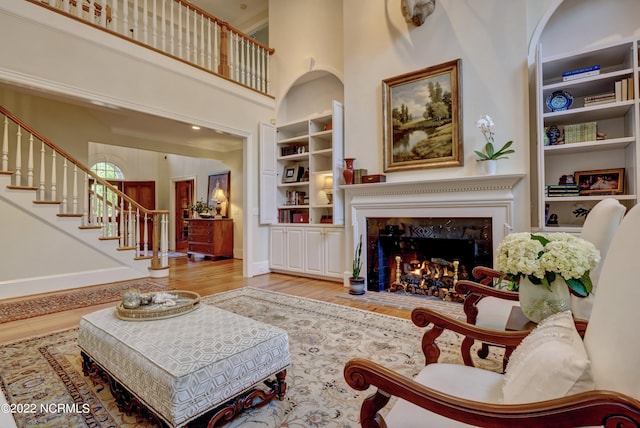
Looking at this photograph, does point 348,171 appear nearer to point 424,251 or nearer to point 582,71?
point 424,251

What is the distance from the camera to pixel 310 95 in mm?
5457

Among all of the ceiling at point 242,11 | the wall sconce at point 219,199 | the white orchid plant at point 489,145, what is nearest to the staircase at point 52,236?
the wall sconce at point 219,199

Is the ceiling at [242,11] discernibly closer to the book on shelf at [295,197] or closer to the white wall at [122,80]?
the white wall at [122,80]

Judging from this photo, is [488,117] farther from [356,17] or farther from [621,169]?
[356,17]

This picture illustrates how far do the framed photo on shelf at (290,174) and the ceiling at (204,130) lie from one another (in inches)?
39.0

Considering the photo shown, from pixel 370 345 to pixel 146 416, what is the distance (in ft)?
4.97

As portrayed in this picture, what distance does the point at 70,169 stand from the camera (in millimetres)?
5398

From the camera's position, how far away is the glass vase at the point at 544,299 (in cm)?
128

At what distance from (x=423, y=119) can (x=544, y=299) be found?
299cm

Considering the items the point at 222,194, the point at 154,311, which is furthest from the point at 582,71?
the point at 222,194

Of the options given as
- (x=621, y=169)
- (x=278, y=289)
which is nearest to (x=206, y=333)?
(x=278, y=289)

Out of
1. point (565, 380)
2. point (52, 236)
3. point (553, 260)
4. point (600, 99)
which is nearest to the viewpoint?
point (565, 380)

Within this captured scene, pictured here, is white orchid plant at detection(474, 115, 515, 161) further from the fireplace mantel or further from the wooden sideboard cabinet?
the wooden sideboard cabinet

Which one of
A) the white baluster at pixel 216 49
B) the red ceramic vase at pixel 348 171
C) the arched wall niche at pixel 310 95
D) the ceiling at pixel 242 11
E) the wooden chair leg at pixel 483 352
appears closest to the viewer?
the wooden chair leg at pixel 483 352
